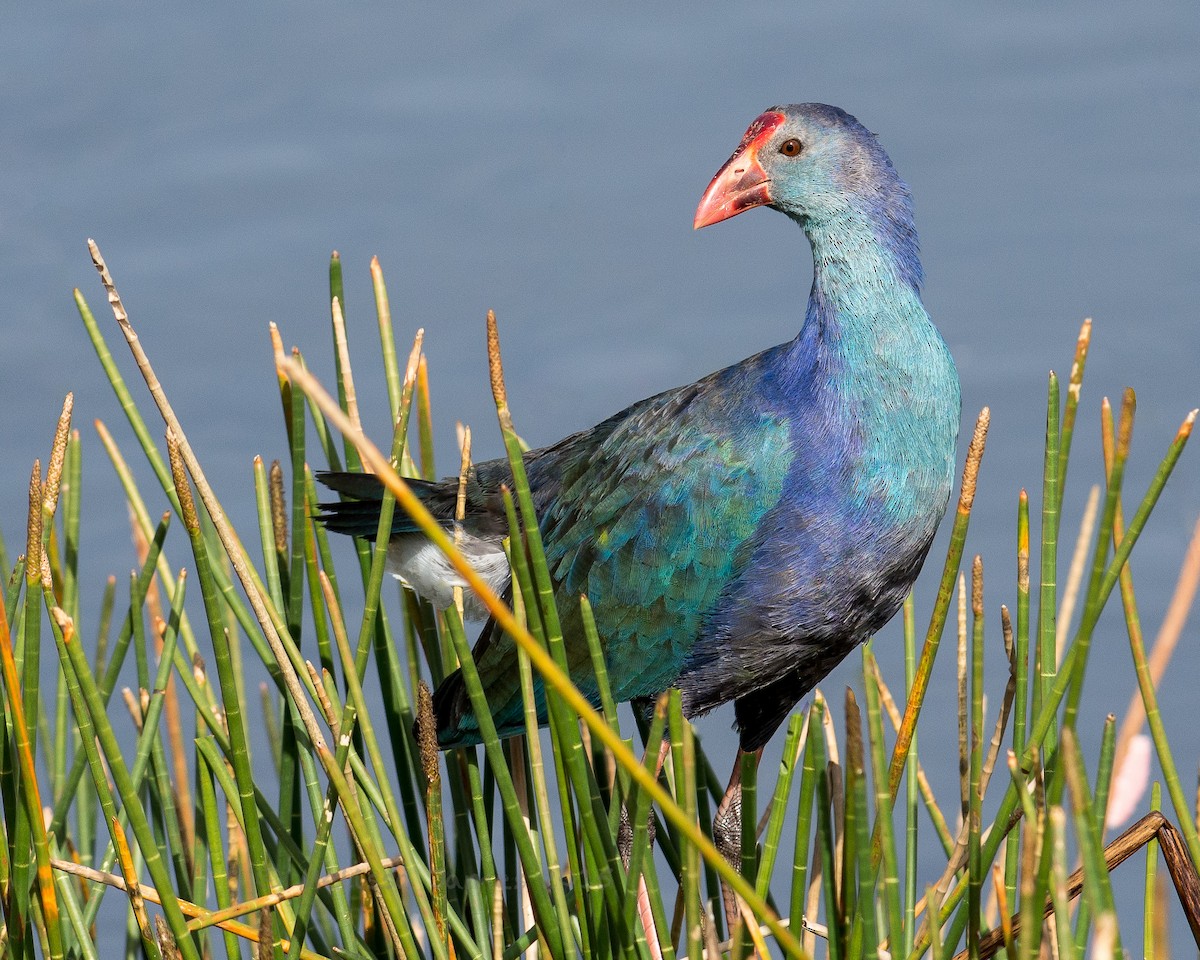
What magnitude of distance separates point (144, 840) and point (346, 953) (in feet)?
1.64

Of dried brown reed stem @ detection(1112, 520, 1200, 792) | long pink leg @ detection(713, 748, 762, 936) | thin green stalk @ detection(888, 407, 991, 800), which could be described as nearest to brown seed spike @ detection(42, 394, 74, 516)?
thin green stalk @ detection(888, 407, 991, 800)

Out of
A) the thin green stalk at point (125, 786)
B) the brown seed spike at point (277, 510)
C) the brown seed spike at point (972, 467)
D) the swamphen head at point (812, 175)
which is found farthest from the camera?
the swamphen head at point (812, 175)

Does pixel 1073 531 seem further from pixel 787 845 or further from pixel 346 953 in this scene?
pixel 346 953

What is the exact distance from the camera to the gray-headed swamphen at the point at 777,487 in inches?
88.4

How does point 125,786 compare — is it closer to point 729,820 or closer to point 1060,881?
point 1060,881

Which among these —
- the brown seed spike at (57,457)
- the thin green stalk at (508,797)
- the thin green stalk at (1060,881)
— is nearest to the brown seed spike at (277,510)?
the brown seed spike at (57,457)

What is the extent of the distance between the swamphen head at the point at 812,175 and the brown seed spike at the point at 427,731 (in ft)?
3.23

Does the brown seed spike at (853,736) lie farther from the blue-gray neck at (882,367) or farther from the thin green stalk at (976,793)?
the blue-gray neck at (882,367)

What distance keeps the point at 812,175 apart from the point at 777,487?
457 millimetres

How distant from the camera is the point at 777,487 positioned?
2.31 metres

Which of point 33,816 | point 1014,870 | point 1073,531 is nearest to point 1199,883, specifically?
point 1014,870

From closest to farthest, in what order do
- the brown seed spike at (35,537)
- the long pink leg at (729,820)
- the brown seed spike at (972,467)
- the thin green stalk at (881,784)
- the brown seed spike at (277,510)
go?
the thin green stalk at (881,784) → the brown seed spike at (35,537) → the brown seed spike at (972,467) → the brown seed spike at (277,510) → the long pink leg at (729,820)

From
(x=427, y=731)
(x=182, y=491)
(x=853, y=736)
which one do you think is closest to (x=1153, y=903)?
(x=853, y=736)

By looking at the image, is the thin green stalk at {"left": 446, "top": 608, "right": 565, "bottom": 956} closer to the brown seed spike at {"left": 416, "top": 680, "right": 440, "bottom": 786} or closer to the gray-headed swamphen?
the brown seed spike at {"left": 416, "top": 680, "right": 440, "bottom": 786}
